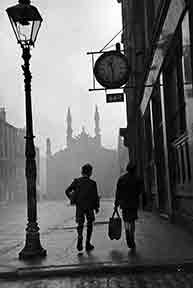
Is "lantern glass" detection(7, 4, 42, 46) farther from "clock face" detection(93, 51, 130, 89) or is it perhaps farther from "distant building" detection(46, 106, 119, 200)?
"distant building" detection(46, 106, 119, 200)

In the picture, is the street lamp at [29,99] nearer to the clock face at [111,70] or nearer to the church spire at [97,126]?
the clock face at [111,70]

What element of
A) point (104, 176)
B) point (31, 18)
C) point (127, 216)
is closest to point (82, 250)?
point (127, 216)

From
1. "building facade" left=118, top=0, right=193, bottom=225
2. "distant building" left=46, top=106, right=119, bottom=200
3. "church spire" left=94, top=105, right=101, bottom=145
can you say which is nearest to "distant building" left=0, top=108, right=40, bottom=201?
"distant building" left=46, top=106, right=119, bottom=200

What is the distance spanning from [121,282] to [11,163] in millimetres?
68921

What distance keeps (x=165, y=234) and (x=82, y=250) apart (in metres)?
2.85

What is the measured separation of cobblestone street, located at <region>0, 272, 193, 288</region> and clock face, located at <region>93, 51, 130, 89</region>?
8.22 metres

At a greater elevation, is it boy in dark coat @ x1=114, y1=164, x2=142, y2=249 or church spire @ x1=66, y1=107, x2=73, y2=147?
church spire @ x1=66, y1=107, x2=73, y2=147

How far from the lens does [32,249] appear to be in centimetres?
893

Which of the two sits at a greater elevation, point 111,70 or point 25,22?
point 111,70

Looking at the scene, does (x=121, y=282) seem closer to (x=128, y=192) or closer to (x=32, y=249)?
(x=32, y=249)

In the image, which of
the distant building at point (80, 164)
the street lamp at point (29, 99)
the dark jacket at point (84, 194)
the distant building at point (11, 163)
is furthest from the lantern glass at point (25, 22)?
the distant building at point (80, 164)

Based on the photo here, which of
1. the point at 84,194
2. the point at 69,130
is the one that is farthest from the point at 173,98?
the point at 69,130

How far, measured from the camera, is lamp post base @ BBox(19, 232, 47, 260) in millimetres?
8836

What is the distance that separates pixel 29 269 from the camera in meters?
7.54
